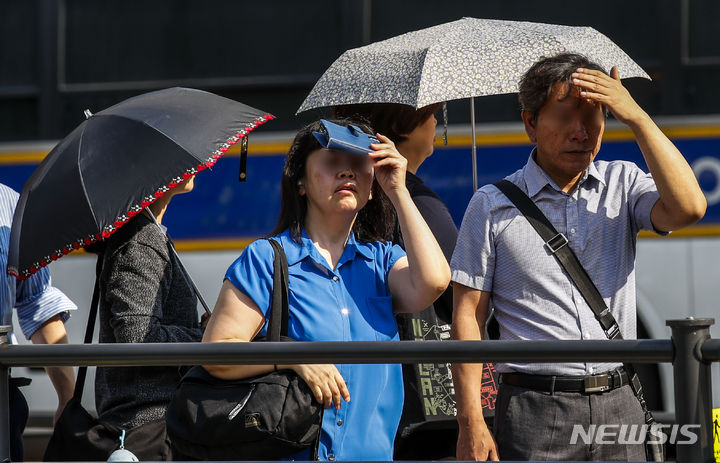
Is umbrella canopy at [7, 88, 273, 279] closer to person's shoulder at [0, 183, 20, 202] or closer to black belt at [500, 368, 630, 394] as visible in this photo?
person's shoulder at [0, 183, 20, 202]

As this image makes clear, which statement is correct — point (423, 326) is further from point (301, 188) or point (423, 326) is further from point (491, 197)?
point (301, 188)

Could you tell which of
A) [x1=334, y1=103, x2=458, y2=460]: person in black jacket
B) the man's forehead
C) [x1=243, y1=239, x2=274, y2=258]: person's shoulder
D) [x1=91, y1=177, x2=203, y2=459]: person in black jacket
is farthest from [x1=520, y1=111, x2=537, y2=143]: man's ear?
[x1=91, y1=177, x2=203, y2=459]: person in black jacket

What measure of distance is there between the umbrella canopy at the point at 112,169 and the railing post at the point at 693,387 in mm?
1601

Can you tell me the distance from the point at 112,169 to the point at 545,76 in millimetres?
1370

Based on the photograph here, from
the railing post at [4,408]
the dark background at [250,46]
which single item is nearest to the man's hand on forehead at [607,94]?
the railing post at [4,408]

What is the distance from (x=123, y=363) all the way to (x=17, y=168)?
4.09 meters

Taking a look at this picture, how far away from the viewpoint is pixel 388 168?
9.63 feet

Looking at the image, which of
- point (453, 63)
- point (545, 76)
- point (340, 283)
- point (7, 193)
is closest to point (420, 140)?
point (453, 63)

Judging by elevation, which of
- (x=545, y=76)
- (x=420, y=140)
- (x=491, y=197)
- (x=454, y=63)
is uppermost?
(x=454, y=63)

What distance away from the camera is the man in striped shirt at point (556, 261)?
290 centimetres

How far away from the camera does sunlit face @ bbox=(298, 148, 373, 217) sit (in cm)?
291

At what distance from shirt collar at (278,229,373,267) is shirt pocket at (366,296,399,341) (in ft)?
0.43

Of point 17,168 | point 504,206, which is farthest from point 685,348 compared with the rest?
point 17,168

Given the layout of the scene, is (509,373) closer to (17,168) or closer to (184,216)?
(184,216)
